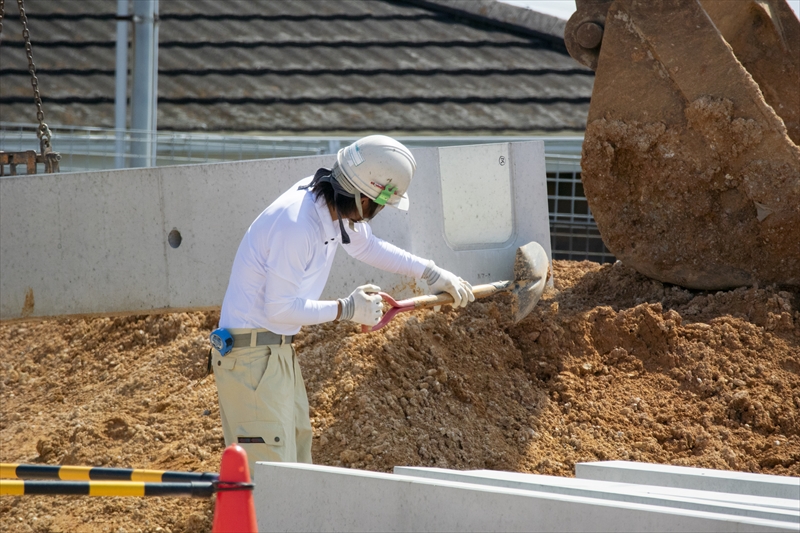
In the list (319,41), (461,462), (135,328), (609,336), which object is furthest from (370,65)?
(461,462)

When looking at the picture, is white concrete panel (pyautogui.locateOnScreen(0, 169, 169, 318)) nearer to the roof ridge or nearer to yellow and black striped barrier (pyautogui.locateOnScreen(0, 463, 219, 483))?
yellow and black striped barrier (pyautogui.locateOnScreen(0, 463, 219, 483))

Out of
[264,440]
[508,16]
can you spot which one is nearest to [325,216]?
[264,440]

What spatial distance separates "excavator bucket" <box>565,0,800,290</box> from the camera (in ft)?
16.0

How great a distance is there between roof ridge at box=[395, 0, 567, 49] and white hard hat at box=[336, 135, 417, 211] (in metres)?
7.68

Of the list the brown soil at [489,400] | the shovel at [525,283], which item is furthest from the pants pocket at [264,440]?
the shovel at [525,283]

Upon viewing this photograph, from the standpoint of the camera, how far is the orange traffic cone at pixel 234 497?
230 cm

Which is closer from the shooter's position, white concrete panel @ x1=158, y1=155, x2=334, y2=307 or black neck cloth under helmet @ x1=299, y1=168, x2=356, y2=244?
black neck cloth under helmet @ x1=299, y1=168, x2=356, y2=244

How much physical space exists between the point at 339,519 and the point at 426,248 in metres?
2.20

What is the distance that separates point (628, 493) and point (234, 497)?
119cm

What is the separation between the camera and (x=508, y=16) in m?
10.8

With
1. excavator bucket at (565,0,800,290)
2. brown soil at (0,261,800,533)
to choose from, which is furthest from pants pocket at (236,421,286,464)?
excavator bucket at (565,0,800,290)

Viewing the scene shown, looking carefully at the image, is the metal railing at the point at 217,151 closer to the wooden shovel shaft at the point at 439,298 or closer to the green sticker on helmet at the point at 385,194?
the wooden shovel shaft at the point at 439,298

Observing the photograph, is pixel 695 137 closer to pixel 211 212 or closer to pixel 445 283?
pixel 445 283

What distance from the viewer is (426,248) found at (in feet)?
15.9
